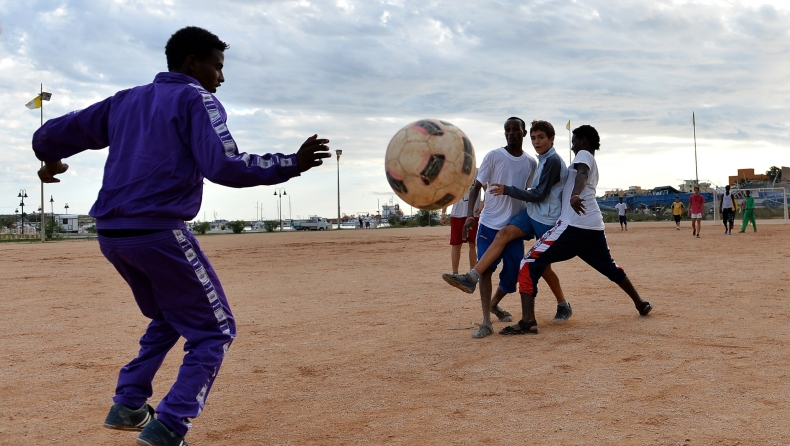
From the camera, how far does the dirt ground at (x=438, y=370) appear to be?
3.59m

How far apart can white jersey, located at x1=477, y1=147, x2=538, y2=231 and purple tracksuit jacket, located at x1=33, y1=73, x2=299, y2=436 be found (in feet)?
11.3

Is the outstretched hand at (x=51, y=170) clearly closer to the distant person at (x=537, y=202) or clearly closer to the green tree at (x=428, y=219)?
the distant person at (x=537, y=202)

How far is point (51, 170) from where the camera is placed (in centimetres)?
382

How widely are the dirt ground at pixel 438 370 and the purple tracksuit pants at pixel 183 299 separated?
1.66 feet

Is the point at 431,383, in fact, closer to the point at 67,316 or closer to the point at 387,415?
the point at 387,415

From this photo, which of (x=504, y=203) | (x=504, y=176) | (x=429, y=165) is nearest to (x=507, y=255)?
(x=504, y=203)

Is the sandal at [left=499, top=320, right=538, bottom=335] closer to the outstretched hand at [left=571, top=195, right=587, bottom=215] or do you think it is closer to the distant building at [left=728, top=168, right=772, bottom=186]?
the outstretched hand at [left=571, top=195, right=587, bottom=215]

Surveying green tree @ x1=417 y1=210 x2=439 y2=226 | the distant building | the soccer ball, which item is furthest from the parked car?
the soccer ball

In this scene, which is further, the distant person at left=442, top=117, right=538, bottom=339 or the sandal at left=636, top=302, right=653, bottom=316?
the sandal at left=636, top=302, right=653, bottom=316

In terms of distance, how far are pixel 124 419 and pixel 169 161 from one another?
1363 millimetres

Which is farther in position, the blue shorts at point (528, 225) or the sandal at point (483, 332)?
the blue shorts at point (528, 225)

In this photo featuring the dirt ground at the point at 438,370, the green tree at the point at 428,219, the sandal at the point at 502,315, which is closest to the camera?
the dirt ground at the point at 438,370

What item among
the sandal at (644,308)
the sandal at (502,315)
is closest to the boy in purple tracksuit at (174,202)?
the sandal at (502,315)

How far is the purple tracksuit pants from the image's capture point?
3.11 meters
